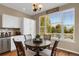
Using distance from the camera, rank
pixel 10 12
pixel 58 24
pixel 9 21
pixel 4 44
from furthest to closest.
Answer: pixel 10 12 < pixel 9 21 < pixel 58 24 < pixel 4 44

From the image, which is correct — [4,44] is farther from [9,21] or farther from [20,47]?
[20,47]

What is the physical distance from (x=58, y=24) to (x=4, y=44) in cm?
249

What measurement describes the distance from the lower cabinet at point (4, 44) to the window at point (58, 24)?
1491 millimetres

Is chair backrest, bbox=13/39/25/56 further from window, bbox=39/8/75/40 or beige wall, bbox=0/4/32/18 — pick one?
beige wall, bbox=0/4/32/18

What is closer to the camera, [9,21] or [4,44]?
[4,44]

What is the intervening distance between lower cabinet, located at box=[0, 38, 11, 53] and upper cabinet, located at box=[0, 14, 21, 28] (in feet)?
2.13

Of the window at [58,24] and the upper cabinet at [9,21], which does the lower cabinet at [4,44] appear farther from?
the window at [58,24]

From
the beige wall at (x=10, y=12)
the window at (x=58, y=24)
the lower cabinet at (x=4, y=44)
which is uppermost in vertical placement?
the beige wall at (x=10, y=12)

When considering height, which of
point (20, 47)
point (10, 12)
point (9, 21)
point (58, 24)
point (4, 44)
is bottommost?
point (4, 44)

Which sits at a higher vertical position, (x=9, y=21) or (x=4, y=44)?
(x=9, y=21)

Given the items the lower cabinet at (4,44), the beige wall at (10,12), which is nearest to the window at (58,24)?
the beige wall at (10,12)

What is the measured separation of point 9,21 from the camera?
4344mm

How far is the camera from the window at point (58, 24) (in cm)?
409

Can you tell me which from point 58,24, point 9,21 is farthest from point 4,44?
point 58,24
